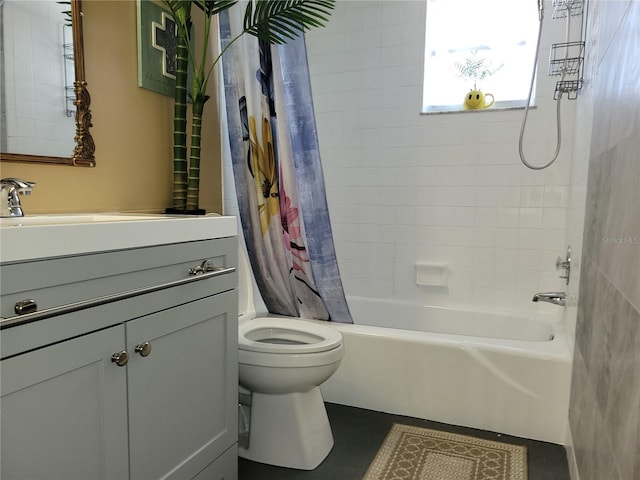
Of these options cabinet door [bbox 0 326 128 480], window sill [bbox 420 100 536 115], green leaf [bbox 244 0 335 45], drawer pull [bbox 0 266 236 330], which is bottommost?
cabinet door [bbox 0 326 128 480]

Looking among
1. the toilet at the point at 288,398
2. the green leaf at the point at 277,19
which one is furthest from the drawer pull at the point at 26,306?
the green leaf at the point at 277,19

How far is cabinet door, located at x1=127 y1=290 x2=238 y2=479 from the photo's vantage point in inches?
43.2

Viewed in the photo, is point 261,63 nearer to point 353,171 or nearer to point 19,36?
point 19,36

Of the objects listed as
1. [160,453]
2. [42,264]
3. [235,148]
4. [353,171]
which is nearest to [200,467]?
[160,453]

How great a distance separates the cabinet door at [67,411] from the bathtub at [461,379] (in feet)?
3.98

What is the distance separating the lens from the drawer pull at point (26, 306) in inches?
32.7

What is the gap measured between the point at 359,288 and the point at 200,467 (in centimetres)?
178

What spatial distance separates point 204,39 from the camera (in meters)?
1.90

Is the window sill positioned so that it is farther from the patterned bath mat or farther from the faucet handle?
Answer: the faucet handle

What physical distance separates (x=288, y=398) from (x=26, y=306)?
1069 mm

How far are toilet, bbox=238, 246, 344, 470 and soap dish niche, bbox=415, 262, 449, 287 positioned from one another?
42.5 inches

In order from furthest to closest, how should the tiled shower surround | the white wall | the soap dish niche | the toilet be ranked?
the soap dish niche
the white wall
the toilet
the tiled shower surround

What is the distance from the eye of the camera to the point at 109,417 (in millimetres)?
1011

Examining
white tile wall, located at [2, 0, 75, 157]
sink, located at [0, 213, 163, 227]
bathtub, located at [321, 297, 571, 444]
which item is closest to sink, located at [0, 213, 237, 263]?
sink, located at [0, 213, 163, 227]
